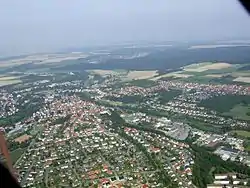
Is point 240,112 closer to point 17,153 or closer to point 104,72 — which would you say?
point 17,153

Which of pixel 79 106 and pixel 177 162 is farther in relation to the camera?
pixel 79 106

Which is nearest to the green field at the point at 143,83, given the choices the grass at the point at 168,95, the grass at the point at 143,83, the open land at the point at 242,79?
the grass at the point at 143,83

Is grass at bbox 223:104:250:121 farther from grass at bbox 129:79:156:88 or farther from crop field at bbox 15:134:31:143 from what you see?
grass at bbox 129:79:156:88

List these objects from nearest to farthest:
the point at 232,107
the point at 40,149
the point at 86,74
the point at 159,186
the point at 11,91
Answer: the point at 159,186 < the point at 40,149 < the point at 232,107 < the point at 11,91 < the point at 86,74

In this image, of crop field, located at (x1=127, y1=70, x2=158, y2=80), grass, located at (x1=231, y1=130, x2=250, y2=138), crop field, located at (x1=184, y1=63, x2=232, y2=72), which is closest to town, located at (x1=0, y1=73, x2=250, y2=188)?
grass, located at (x1=231, y1=130, x2=250, y2=138)

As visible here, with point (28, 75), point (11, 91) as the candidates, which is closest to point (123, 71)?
point (28, 75)

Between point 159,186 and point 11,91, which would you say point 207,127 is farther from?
point 11,91

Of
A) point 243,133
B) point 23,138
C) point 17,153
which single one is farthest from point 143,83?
point 17,153

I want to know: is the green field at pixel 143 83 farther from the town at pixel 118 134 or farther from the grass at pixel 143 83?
the town at pixel 118 134
